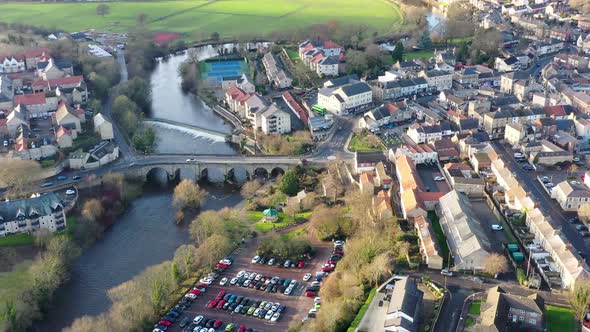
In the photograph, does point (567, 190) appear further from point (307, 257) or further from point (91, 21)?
point (91, 21)

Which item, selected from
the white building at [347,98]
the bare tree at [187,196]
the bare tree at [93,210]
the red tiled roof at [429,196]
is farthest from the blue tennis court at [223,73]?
the red tiled roof at [429,196]

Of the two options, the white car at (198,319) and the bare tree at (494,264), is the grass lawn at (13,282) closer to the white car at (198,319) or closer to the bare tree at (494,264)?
the white car at (198,319)

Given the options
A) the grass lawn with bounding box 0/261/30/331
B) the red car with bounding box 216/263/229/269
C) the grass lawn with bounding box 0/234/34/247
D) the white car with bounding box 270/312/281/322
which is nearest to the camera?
the white car with bounding box 270/312/281/322

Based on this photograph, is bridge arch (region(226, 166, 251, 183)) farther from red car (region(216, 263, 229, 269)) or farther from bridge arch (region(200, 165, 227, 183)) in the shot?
red car (region(216, 263, 229, 269))

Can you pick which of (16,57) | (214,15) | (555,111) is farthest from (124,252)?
(214,15)

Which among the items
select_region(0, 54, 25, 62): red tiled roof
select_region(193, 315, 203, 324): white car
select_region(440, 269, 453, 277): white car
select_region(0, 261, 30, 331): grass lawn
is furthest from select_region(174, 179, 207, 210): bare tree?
select_region(0, 54, 25, 62): red tiled roof
